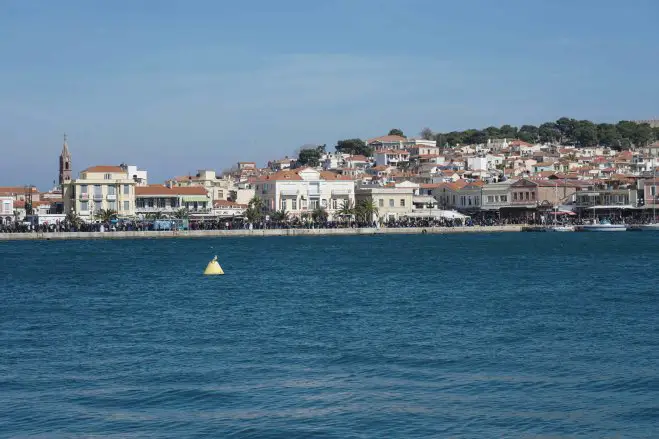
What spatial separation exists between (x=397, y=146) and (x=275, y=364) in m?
122

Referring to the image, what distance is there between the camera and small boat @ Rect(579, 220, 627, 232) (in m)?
82.3

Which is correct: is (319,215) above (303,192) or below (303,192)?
below

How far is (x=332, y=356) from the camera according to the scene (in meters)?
17.3

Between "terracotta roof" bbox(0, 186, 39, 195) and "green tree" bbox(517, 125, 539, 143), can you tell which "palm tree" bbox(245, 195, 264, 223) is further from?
"green tree" bbox(517, 125, 539, 143)

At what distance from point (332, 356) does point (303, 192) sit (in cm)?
6751

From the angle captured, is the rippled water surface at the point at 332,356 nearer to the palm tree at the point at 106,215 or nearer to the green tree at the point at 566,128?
the palm tree at the point at 106,215

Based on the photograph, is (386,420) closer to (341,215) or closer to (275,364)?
(275,364)

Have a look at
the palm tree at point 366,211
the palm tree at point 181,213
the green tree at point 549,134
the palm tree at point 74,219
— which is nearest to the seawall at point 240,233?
the palm tree at point 74,219

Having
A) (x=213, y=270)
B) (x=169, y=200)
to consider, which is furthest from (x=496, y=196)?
(x=213, y=270)

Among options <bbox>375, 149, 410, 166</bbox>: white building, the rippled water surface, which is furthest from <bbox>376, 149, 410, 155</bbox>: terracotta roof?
the rippled water surface

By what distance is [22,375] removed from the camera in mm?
15781

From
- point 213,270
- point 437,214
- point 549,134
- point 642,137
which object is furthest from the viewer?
point 549,134

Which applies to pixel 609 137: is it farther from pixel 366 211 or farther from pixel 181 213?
pixel 181 213

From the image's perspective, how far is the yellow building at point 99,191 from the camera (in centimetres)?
7744
